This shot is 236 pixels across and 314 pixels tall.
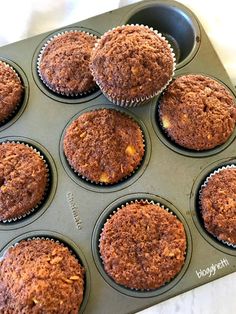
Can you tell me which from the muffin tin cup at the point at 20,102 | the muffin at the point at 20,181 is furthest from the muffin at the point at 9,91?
the muffin at the point at 20,181

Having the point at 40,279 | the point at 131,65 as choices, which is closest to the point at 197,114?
the point at 131,65

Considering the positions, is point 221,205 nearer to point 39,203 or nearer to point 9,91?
point 39,203

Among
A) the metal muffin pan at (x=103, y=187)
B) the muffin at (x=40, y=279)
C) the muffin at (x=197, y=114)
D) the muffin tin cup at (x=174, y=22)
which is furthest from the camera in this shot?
the muffin tin cup at (x=174, y=22)

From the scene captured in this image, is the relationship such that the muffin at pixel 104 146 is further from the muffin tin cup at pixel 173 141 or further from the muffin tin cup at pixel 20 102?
the muffin tin cup at pixel 20 102

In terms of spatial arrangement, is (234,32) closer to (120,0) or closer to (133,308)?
(120,0)

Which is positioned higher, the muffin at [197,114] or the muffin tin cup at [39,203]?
the muffin at [197,114]

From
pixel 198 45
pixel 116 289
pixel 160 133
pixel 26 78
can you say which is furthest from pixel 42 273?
pixel 198 45

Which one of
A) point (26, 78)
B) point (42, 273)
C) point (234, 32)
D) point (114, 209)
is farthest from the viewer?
point (234, 32)
